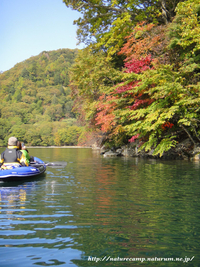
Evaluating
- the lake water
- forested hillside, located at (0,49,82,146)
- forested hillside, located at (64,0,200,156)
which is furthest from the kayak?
forested hillside, located at (0,49,82,146)

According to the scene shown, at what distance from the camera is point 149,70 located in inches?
576

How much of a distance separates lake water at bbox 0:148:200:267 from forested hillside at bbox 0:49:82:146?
63.2 metres

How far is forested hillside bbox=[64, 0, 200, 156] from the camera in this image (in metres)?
14.4

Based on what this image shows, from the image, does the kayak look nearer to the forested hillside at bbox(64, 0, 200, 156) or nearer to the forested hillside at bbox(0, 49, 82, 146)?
the forested hillside at bbox(64, 0, 200, 156)

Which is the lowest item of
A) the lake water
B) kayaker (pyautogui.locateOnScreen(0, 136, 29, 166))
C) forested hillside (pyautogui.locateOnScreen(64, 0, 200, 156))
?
the lake water

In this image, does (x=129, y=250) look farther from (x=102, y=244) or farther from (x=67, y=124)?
(x=67, y=124)

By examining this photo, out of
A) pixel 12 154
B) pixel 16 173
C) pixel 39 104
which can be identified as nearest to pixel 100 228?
pixel 16 173

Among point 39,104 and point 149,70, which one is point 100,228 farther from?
point 39,104

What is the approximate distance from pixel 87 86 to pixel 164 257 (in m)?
18.9

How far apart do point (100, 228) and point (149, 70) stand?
38.5 feet

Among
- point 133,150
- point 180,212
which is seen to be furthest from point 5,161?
point 133,150

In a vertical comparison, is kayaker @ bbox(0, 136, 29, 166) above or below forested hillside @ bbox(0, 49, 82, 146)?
below

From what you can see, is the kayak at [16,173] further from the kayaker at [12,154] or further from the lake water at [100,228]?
the lake water at [100,228]

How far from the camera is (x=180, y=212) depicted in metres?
5.21
